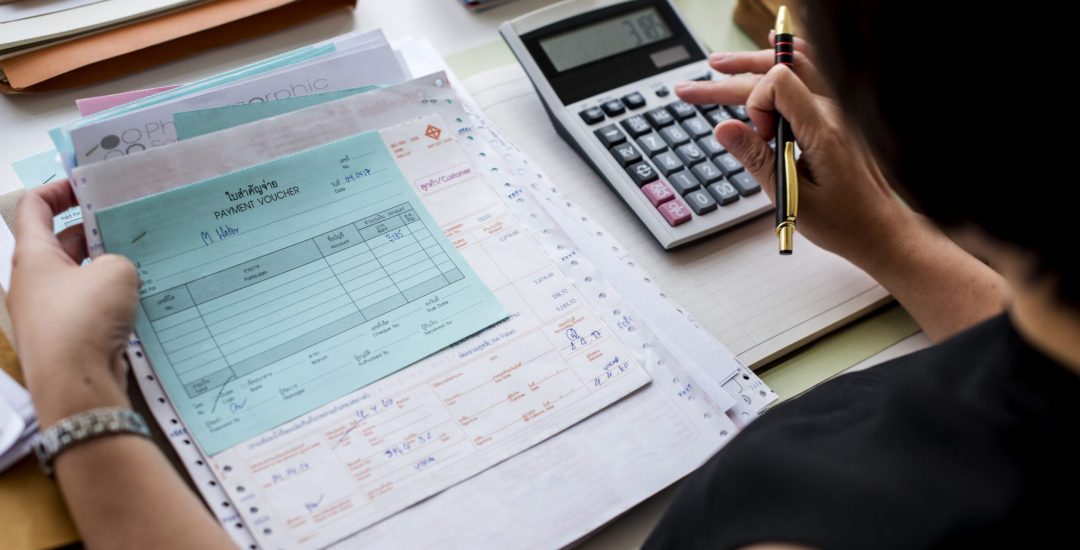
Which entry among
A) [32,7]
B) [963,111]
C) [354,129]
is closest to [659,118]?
[354,129]

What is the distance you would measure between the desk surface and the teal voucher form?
0.10 meters

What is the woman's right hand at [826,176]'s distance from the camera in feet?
2.03

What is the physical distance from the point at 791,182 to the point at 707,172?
3.7 inches

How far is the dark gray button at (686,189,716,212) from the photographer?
2.16 ft

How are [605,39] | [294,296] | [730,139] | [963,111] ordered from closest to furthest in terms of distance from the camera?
1. [963,111]
2. [294,296]
3. [730,139]
4. [605,39]

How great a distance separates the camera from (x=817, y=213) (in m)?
0.63

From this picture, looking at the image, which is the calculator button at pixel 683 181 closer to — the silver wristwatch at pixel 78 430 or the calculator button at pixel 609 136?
the calculator button at pixel 609 136

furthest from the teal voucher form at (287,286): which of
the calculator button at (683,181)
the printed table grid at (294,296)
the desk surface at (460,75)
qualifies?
the calculator button at (683,181)

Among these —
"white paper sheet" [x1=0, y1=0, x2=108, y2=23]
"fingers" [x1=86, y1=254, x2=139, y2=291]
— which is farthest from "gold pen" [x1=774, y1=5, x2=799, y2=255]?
"white paper sheet" [x1=0, y1=0, x2=108, y2=23]

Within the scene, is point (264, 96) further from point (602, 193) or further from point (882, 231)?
point (882, 231)

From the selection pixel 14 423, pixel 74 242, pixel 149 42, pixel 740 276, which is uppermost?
pixel 149 42

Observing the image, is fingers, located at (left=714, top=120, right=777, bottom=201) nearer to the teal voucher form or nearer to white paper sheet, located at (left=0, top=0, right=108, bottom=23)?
the teal voucher form

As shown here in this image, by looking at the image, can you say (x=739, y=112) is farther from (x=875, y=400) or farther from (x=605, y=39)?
(x=875, y=400)

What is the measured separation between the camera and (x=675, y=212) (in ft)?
2.13
